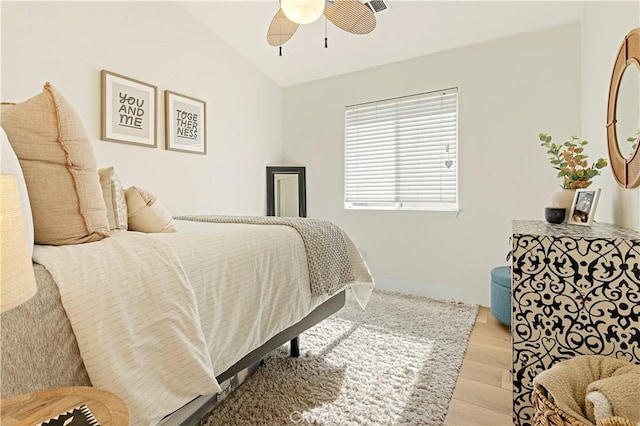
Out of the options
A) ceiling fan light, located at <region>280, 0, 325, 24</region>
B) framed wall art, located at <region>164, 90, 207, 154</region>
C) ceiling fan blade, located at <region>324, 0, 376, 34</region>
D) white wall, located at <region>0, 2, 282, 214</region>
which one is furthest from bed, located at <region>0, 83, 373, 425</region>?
framed wall art, located at <region>164, 90, 207, 154</region>

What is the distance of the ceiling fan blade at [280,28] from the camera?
2027mm

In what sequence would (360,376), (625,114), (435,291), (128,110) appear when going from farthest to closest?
(435,291) < (128,110) < (360,376) < (625,114)

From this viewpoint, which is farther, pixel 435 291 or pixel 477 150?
pixel 435 291

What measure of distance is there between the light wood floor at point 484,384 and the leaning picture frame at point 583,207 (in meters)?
0.89

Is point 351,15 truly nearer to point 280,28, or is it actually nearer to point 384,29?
point 280,28

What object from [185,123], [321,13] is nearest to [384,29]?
[321,13]

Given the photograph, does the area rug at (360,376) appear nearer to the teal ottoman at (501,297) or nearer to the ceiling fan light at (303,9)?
the teal ottoman at (501,297)

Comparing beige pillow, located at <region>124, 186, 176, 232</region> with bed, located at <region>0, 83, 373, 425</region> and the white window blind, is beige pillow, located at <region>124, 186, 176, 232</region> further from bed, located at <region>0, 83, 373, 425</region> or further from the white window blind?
the white window blind

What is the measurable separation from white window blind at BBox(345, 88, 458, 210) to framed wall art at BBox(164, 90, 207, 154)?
150 cm

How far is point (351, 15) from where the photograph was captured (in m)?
1.86

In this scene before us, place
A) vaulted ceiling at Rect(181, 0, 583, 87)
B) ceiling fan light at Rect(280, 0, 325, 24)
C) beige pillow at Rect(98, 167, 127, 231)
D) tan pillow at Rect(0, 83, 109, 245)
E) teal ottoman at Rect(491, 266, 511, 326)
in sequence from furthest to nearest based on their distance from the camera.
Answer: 1. vaulted ceiling at Rect(181, 0, 583, 87)
2. teal ottoman at Rect(491, 266, 511, 326)
3. beige pillow at Rect(98, 167, 127, 231)
4. ceiling fan light at Rect(280, 0, 325, 24)
5. tan pillow at Rect(0, 83, 109, 245)

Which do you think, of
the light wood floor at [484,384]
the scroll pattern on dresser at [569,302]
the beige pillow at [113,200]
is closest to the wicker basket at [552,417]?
the scroll pattern on dresser at [569,302]

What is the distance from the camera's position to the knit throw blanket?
1.73m

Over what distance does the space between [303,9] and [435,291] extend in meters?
2.61
